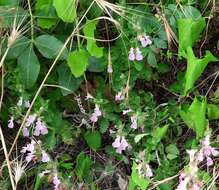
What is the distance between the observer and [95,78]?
160 cm

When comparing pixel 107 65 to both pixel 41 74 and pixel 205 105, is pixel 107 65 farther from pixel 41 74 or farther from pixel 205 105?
pixel 205 105

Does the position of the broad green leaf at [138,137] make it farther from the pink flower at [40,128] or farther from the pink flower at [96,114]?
the pink flower at [40,128]

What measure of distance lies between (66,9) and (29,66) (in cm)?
19

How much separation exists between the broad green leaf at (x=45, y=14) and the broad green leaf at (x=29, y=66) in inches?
3.3

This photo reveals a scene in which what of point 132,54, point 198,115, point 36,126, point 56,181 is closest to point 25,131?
point 36,126

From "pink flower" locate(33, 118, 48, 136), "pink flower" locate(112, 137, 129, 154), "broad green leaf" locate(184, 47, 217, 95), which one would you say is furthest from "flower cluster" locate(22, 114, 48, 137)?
"broad green leaf" locate(184, 47, 217, 95)

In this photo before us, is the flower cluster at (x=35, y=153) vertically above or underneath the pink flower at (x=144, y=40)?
underneath

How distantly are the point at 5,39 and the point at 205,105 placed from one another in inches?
24.0

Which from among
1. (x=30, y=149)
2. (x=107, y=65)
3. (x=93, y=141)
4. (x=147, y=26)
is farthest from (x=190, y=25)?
(x=30, y=149)

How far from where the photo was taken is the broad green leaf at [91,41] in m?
1.44

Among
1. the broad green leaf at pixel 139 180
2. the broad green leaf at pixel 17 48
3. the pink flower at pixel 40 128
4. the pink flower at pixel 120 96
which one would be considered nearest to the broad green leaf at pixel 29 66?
the broad green leaf at pixel 17 48

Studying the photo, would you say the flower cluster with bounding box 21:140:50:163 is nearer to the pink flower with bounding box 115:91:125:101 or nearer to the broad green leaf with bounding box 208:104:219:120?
the pink flower with bounding box 115:91:125:101

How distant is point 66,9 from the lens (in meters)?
1.42

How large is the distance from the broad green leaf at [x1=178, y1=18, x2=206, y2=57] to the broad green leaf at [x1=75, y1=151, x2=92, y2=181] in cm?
43
